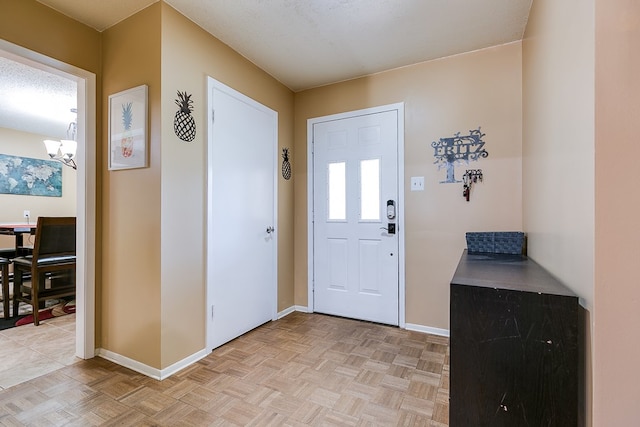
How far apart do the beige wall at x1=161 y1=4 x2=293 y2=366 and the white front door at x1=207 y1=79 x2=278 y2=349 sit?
75mm

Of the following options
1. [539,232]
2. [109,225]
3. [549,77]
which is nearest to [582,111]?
[549,77]

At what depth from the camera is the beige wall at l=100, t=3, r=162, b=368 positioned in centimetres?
197

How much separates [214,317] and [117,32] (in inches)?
87.0

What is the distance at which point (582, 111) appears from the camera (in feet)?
3.10

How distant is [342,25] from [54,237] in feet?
11.1

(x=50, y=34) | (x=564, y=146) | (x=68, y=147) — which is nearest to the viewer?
(x=564, y=146)

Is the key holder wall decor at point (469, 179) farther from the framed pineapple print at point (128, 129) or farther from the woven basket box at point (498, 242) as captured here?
the framed pineapple print at point (128, 129)

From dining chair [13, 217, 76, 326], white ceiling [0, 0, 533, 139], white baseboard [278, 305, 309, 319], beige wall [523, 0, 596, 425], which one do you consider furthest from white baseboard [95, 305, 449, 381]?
white ceiling [0, 0, 533, 139]

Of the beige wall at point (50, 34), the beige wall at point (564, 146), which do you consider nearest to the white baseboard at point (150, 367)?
the beige wall at point (50, 34)

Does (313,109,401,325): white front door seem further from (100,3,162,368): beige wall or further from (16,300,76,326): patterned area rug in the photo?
(16,300,76,326): patterned area rug

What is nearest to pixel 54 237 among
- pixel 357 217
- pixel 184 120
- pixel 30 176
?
pixel 184 120

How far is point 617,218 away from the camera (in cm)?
81

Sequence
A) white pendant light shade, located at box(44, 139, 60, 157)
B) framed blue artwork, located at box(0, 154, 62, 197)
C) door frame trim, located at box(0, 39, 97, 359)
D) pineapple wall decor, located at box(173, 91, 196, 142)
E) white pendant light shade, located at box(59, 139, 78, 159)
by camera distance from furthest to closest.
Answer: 1. framed blue artwork, located at box(0, 154, 62, 197)
2. white pendant light shade, located at box(44, 139, 60, 157)
3. white pendant light shade, located at box(59, 139, 78, 159)
4. door frame trim, located at box(0, 39, 97, 359)
5. pineapple wall decor, located at box(173, 91, 196, 142)

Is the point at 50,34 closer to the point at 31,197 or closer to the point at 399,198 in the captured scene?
the point at 399,198
